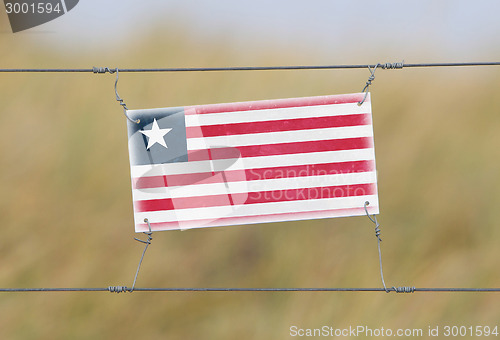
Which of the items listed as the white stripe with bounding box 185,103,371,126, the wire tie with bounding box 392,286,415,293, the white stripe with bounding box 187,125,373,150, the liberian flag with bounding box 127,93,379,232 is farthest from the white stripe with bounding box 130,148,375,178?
the wire tie with bounding box 392,286,415,293

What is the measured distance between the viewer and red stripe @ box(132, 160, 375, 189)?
468cm

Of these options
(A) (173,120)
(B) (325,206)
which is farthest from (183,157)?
(B) (325,206)

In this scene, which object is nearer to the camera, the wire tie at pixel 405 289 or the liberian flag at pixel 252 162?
the wire tie at pixel 405 289

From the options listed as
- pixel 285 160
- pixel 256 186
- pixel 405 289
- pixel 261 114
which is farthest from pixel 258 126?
pixel 405 289

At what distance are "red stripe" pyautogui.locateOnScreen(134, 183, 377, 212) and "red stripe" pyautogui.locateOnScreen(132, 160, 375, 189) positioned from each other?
123 millimetres

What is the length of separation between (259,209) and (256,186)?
0.19 meters

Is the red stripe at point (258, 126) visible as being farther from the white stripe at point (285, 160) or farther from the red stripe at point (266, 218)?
the red stripe at point (266, 218)

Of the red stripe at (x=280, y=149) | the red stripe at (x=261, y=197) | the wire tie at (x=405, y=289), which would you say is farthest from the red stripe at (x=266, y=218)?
the wire tie at (x=405, y=289)

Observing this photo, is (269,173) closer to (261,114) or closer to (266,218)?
(266,218)

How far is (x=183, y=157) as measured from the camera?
4707 millimetres

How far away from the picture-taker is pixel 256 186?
4.70 m

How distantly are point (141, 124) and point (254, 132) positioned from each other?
0.91 metres

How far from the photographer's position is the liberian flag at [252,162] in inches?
183

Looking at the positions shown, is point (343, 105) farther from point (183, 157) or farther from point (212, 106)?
point (183, 157)
